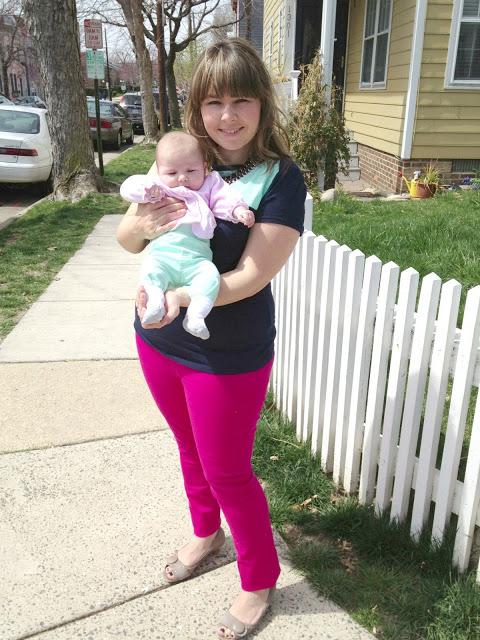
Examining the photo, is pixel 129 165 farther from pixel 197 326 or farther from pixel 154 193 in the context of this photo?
pixel 197 326

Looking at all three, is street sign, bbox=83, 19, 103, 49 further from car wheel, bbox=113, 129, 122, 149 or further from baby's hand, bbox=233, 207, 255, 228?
baby's hand, bbox=233, 207, 255, 228

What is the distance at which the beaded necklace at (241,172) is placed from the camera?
1827 mm

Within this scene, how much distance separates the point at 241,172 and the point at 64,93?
8.76 meters

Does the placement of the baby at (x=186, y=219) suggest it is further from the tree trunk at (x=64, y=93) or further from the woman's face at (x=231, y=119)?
the tree trunk at (x=64, y=93)

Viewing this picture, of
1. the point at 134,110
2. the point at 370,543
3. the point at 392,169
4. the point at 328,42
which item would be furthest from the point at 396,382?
the point at 134,110

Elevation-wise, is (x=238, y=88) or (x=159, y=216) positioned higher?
(x=238, y=88)

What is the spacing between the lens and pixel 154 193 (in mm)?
1730

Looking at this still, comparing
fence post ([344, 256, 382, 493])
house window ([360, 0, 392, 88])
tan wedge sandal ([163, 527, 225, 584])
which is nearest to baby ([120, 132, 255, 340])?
fence post ([344, 256, 382, 493])

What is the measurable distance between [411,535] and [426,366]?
69 centimetres

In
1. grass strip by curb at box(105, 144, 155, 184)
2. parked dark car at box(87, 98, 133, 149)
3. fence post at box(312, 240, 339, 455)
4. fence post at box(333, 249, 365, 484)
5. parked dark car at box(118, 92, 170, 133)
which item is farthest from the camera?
parked dark car at box(118, 92, 170, 133)

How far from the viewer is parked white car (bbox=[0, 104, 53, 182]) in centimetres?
1055

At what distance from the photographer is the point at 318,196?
852 cm

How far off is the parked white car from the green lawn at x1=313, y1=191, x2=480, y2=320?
5492mm

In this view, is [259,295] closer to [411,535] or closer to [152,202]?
[152,202]
